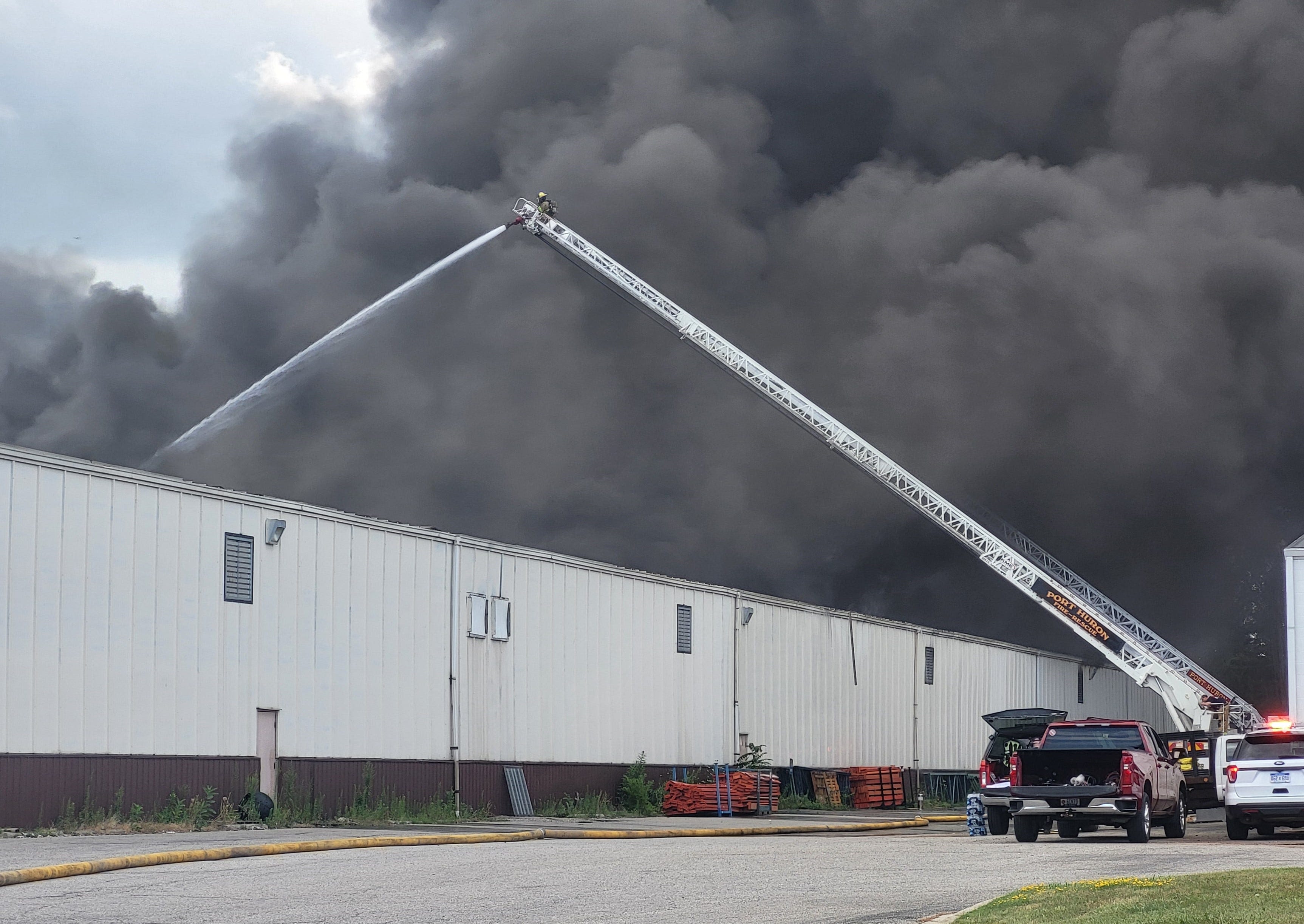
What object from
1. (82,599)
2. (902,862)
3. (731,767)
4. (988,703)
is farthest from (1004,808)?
(988,703)

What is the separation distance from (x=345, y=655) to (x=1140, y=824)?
1313 cm

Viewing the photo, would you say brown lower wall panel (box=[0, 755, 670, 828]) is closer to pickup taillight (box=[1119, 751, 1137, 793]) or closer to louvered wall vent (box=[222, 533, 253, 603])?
louvered wall vent (box=[222, 533, 253, 603])

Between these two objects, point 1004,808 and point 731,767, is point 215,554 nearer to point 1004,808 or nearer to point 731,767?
point 1004,808

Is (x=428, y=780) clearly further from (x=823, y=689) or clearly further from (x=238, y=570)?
(x=823, y=689)

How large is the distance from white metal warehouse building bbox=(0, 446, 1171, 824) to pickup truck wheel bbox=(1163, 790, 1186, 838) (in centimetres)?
1250

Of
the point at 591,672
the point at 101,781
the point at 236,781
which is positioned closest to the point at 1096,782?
the point at 236,781

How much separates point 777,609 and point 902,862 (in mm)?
22920

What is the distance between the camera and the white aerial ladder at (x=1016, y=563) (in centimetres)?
3969

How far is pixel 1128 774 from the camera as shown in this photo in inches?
842

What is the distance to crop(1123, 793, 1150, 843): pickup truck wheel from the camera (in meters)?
21.5

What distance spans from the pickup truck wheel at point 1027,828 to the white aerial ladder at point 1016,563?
1820 cm

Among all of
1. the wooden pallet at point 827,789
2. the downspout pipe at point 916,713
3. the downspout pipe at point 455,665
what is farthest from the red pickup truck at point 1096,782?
the downspout pipe at point 916,713

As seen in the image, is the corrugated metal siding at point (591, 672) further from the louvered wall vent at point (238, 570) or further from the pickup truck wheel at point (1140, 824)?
the pickup truck wheel at point (1140, 824)

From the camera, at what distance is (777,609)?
132ft
